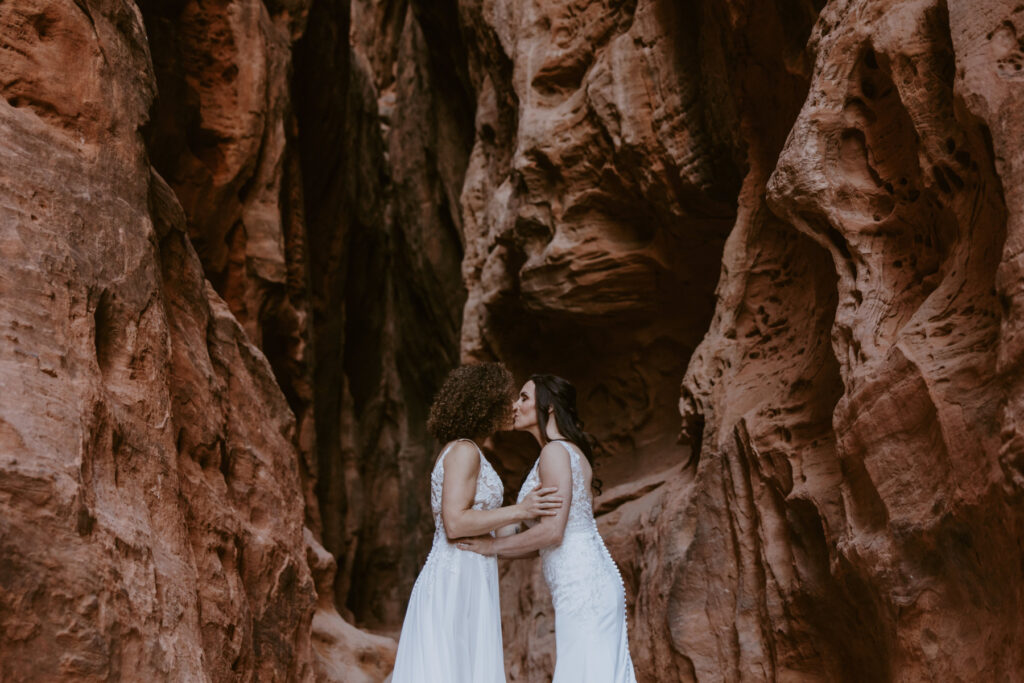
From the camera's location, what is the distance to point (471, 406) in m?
4.60

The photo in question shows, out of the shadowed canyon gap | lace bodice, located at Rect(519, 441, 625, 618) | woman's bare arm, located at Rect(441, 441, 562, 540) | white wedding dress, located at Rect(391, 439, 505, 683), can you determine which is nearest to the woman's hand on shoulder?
woman's bare arm, located at Rect(441, 441, 562, 540)

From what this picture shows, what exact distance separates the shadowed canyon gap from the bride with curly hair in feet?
3.51

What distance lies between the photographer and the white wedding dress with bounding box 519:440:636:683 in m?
4.30

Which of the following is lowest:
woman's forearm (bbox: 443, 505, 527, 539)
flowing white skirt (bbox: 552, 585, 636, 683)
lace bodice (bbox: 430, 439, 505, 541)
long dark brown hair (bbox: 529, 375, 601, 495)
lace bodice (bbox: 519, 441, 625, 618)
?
flowing white skirt (bbox: 552, 585, 636, 683)

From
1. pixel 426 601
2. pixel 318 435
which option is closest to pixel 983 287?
pixel 426 601

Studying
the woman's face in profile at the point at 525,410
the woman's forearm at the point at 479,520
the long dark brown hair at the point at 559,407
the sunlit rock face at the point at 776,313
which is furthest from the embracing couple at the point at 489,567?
the sunlit rock face at the point at 776,313

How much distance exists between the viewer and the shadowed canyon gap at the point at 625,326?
3.98m

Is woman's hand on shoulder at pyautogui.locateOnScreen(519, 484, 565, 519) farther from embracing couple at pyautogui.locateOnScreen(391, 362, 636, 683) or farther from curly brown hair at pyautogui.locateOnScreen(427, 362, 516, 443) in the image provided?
curly brown hair at pyautogui.locateOnScreen(427, 362, 516, 443)

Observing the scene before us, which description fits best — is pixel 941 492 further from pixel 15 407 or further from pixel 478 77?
pixel 478 77

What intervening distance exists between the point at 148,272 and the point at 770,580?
13.3 feet

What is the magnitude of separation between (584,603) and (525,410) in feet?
3.42

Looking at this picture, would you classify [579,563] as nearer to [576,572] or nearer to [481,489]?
[576,572]

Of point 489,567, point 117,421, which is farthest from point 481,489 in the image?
point 117,421

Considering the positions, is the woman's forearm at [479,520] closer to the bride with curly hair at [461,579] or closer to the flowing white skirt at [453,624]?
the bride with curly hair at [461,579]
